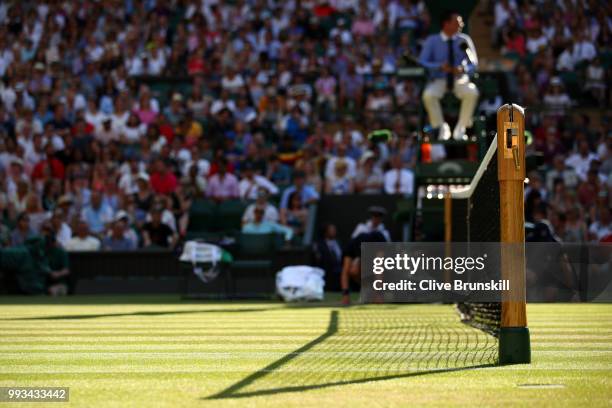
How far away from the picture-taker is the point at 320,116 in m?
25.6

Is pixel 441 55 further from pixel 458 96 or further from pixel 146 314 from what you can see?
pixel 146 314

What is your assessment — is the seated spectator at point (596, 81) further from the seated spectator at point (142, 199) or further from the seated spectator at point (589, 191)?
the seated spectator at point (142, 199)

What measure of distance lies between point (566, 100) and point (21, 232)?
11250 mm

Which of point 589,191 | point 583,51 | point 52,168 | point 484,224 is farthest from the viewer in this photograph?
point 583,51

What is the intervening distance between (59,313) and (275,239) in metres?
6.79

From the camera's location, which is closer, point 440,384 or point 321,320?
point 440,384

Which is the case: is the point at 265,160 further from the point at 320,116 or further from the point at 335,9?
the point at 335,9

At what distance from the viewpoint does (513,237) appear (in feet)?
24.9

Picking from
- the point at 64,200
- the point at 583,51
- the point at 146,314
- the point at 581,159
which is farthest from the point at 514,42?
the point at 146,314

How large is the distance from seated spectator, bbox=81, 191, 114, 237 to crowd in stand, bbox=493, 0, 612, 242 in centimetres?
767

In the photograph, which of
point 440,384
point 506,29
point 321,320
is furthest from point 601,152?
point 440,384

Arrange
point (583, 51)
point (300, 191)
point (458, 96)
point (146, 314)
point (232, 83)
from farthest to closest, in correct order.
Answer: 1. point (583, 51)
2. point (232, 83)
3. point (300, 191)
4. point (458, 96)
5. point (146, 314)

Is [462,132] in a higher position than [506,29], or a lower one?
lower

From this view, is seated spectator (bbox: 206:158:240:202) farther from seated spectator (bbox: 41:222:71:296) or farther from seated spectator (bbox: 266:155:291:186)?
seated spectator (bbox: 41:222:71:296)
